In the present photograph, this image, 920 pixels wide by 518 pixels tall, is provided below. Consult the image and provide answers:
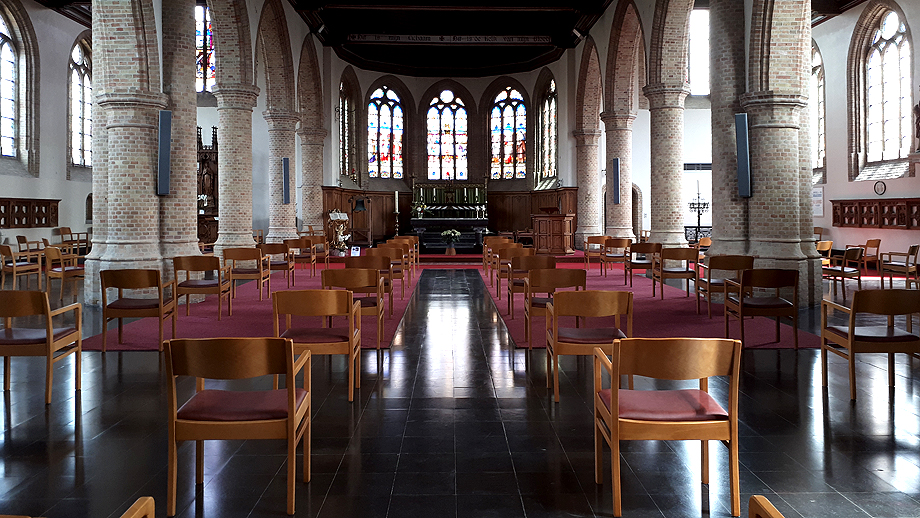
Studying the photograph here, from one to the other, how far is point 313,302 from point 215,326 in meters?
3.64

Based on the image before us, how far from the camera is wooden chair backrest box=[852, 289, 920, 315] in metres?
4.55

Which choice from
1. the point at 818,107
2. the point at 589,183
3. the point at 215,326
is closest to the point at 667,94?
the point at 589,183

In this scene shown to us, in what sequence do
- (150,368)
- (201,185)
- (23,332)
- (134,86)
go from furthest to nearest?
(201,185) → (134,86) → (150,368) → (23,332)

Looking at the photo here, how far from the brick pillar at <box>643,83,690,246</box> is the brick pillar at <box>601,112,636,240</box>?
139 inches

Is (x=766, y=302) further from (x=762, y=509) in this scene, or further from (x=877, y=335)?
(x=762, y=509)

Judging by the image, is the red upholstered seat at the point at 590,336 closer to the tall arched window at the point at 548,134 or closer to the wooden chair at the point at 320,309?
the wooden chair at the point at 320,309

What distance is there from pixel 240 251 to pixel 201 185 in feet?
39.1

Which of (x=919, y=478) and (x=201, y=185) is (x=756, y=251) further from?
(x=201, y=185)

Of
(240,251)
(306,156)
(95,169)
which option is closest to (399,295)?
(240,251)

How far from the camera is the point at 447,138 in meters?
27.7

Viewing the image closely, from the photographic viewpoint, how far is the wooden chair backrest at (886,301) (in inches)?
179

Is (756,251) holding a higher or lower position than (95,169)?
lower

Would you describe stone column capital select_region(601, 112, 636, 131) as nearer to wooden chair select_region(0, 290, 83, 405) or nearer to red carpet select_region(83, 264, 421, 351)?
red carpet select_region(83, 264, 421, 351)

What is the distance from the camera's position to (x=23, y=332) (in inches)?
198
